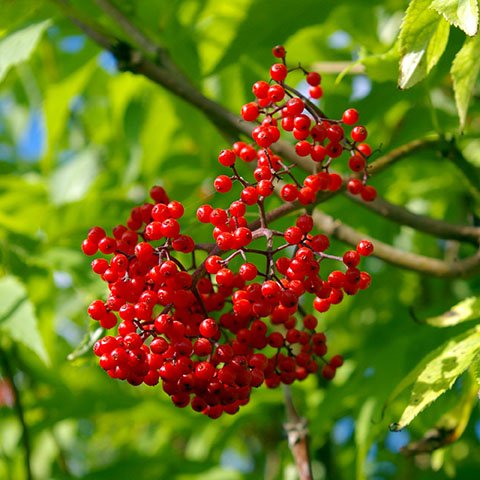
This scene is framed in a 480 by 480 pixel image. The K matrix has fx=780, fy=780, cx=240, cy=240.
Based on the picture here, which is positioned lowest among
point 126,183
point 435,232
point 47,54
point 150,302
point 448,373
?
point 448,373

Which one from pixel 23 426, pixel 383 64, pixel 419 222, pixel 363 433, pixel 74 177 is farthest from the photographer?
pixel 74 177

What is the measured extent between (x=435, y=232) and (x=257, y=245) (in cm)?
45

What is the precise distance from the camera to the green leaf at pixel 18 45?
2051 millimetres

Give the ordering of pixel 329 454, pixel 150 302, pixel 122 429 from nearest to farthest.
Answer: pixel 150 302, pixel 329 454, pixel 122 429

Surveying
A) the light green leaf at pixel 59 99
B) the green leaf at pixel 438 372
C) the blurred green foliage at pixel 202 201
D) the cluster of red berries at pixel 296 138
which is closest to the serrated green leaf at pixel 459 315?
the blurred green foliage at pixel 202 201

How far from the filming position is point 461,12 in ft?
4.42

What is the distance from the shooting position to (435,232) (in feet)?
6.36

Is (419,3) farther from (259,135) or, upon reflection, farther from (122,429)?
(122,429)

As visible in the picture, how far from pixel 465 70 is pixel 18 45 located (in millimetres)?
1193

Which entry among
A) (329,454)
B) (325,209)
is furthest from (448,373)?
(329,454)

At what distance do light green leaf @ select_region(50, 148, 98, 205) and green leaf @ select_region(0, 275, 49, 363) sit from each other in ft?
4.41

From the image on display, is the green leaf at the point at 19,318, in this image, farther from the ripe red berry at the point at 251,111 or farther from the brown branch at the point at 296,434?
the ripe red berry at the point at 251,111

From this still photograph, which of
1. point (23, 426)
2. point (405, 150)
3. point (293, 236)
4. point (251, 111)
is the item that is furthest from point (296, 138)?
point (23, 426)

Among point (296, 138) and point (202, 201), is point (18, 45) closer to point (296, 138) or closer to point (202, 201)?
point (202, 201)
